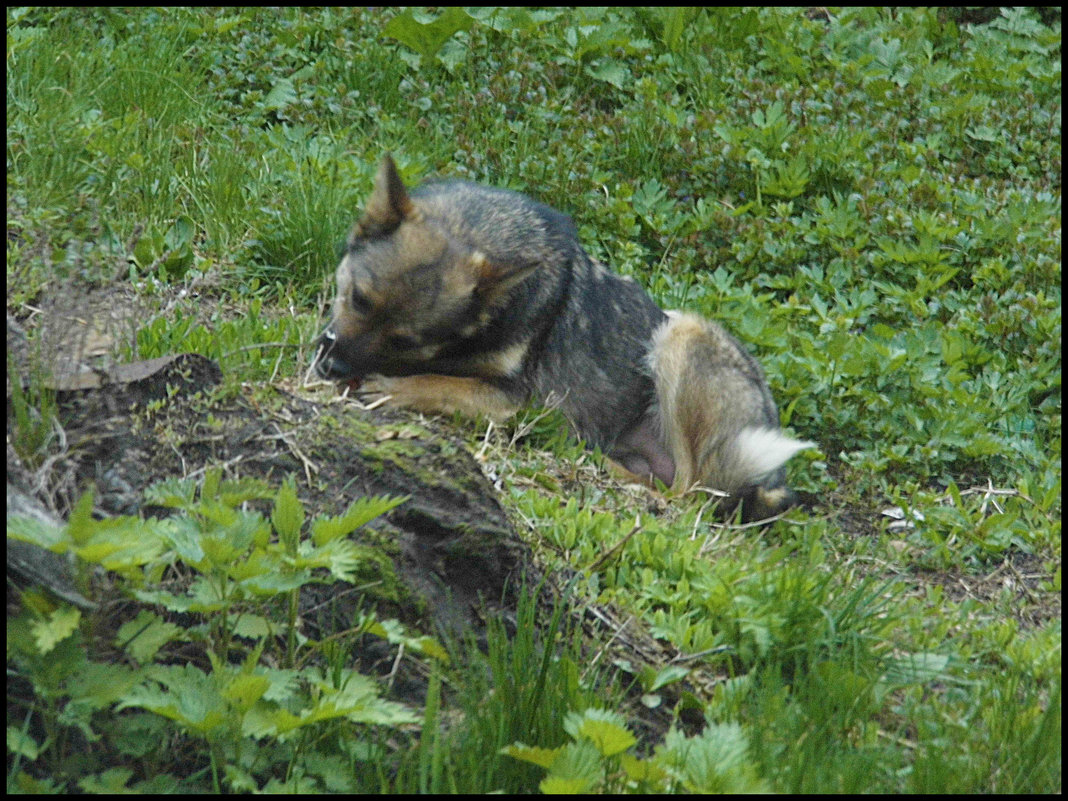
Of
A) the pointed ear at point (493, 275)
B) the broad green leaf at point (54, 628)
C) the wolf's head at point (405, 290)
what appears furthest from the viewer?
the pointed ear at point (493, 275)

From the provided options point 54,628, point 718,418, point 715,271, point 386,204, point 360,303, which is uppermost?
point 386,204

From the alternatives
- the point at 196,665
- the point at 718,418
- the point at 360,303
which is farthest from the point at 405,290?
the point at 196,665

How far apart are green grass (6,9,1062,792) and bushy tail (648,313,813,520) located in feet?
0.96

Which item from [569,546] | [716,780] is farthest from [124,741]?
[569,546]

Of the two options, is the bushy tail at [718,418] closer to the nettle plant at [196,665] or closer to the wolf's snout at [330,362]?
the wolf's snout at [330,362]

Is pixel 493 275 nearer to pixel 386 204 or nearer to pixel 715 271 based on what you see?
pixel 386 204

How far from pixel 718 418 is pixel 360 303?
1896mm

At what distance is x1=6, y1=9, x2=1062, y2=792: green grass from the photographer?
340cm

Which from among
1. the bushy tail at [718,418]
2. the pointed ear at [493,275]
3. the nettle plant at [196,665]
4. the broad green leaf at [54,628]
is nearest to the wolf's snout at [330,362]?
the pointed ear at [493,275]

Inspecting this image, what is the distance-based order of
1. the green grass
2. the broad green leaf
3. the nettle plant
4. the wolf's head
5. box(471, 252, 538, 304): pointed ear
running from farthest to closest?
1. box(471, 252, 538, 304): pointed ear
2. the wolf's head
3. the green grass
4. the nettle plant
5. the broad green leaf

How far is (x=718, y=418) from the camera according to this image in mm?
5852

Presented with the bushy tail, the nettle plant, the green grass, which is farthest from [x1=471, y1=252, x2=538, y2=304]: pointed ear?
the nettle plant

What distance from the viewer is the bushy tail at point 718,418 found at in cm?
566

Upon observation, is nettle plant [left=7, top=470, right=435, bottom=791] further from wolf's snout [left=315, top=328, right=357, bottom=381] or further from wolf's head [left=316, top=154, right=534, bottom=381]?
wolf's head [left=316, top=154, right=534, bottom=381]
